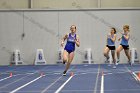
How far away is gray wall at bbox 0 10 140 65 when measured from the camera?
24.2m

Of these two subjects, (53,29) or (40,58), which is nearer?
(40,58)

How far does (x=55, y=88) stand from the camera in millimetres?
10664

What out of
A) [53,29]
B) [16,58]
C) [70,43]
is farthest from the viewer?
[53,29]

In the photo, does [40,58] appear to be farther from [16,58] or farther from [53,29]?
Answer: [53,29]

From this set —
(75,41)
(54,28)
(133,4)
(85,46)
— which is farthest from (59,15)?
(75,41)

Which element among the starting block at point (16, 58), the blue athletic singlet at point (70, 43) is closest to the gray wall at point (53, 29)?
the starting block at point (16, 58)

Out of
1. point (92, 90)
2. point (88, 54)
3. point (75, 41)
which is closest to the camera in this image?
point (92, 90)

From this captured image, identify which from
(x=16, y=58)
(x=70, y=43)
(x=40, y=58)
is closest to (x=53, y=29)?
(x=40, y=58)

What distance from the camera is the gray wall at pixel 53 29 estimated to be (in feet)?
79.4

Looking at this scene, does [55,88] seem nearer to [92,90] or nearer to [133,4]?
[92,90]

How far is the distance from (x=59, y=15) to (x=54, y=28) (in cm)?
85

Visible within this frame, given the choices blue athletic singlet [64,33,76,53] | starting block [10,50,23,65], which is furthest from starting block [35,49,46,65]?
blue athletic singlet [64,33,76,53]

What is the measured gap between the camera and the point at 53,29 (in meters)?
24.4

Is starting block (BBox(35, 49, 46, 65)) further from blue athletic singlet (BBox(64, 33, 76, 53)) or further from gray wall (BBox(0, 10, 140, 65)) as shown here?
blue athletic singlet (BBox(64, 33, 76, 53))
